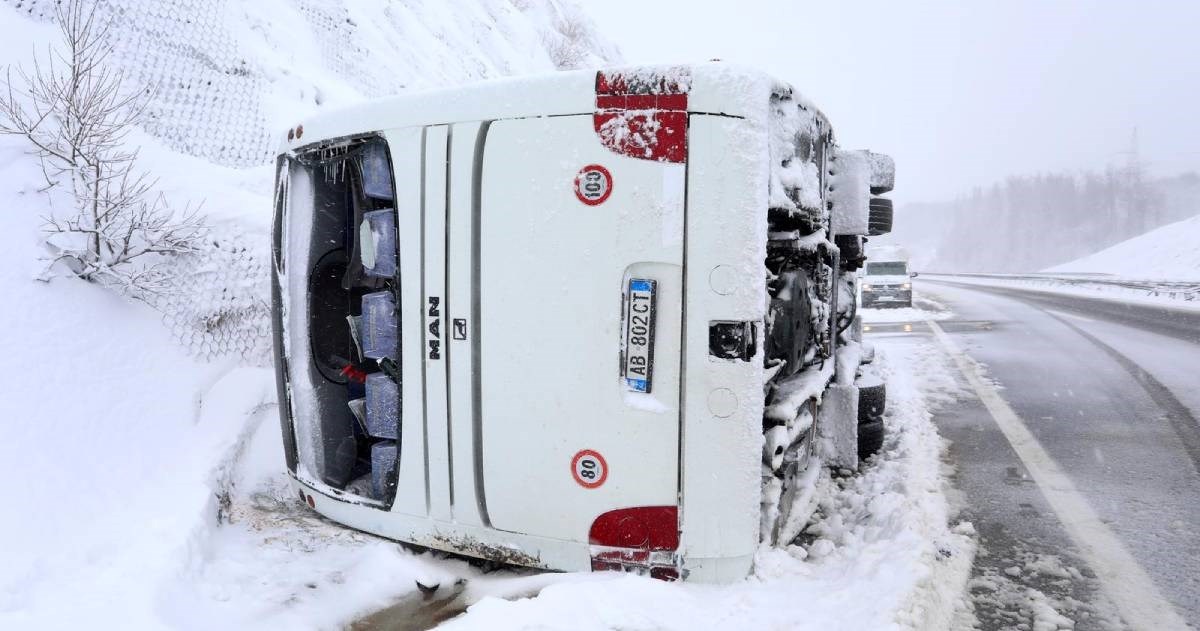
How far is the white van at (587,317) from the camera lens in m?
2.37

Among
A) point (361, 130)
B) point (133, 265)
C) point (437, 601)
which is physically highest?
point (361, 130)

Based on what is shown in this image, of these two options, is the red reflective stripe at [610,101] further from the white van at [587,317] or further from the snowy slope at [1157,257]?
the snowy slope at [1157,257]

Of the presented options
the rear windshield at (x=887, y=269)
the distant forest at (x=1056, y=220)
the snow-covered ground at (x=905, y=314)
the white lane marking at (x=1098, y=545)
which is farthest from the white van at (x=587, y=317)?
the distant forest at (x=1056, y=220)

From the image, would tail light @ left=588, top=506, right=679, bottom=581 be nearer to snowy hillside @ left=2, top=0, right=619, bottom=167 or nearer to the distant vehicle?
snowy hillside @ left=2, top=0, right=619, bottom=167

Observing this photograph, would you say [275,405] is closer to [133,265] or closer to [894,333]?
[133,265]

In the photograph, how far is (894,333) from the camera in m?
12.5

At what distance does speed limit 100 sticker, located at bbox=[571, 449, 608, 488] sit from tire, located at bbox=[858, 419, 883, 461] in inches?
104

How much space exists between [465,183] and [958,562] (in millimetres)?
2678

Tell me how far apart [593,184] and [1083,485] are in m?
3.68

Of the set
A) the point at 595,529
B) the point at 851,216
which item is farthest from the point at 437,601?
the point at 851,216

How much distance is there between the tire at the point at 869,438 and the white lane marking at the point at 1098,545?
93cm

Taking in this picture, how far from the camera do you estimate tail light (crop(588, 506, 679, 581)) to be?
247 cm

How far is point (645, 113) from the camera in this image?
2.38 meters

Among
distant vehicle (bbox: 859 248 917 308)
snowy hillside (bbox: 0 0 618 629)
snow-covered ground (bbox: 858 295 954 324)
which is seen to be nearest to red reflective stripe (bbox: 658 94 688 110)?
snowy hillside (bbox: 0 0 618 629)
